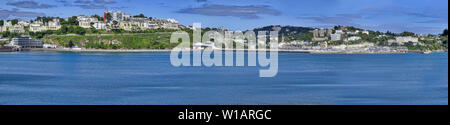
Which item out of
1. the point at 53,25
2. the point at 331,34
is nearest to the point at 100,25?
the point at 53,25

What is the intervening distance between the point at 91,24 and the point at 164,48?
8214 mm

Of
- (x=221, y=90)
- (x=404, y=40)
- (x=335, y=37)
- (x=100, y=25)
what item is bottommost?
(x=221, y=90)

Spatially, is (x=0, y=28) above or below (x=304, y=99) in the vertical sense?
above

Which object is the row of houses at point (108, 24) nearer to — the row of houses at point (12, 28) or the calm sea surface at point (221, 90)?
the row of houses at point (12, 28)

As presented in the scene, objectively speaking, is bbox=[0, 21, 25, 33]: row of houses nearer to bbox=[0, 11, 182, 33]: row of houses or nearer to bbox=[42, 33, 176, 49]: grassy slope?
bbox=[0, 11, 182, 33]: row of houses

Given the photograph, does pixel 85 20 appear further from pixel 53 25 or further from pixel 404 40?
pixel 404 40

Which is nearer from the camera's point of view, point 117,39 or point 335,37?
point 117,39

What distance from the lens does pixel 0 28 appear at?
36875mm

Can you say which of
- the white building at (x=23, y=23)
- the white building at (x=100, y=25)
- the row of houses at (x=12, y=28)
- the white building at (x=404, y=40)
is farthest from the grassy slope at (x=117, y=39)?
the white building at (x=404, y=40)

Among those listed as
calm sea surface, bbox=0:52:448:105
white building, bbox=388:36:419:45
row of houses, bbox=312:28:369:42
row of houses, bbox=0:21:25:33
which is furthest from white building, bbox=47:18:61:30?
calm sea surface, bbox=0:52:448:105

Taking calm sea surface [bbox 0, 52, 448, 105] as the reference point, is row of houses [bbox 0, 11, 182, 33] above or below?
above

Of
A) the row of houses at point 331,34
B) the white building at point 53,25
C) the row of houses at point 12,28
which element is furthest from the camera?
the white building at point 53,25
